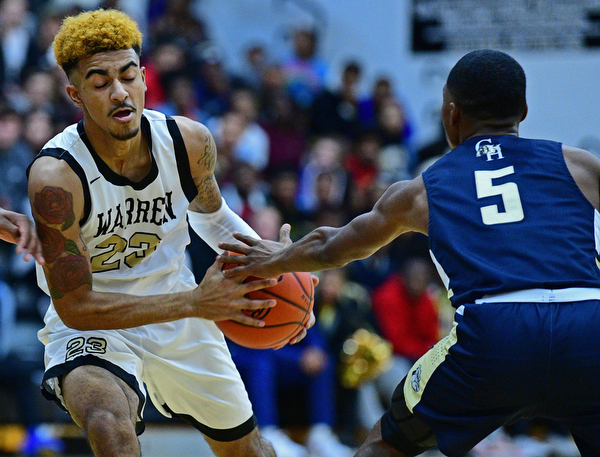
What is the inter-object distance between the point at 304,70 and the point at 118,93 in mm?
6849

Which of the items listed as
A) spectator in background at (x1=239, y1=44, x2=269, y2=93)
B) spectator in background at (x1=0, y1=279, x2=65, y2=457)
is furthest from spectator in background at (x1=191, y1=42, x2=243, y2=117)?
spectator in background at (x1=0, y1=279, x2=65, y2=457)

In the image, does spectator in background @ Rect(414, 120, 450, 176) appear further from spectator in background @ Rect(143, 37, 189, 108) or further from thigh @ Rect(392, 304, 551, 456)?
thigh @ Rect(392, 304, 551, 456)

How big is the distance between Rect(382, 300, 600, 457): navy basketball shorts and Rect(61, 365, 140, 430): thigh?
4.33 ft

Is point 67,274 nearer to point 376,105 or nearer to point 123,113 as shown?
point 123,113

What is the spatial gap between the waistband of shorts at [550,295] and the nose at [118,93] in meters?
1.92

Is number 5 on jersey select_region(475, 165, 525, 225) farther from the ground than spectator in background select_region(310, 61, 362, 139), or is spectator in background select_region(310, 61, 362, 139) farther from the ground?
number 5 on jersey select_region(475, 165, 525, 225)

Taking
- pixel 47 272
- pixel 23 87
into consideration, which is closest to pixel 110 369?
pixel 47 272

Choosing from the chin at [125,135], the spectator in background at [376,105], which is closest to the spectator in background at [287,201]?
the spectator in background at [376,105]

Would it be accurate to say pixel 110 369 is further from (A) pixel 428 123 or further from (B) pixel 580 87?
(B) pixel 580 87

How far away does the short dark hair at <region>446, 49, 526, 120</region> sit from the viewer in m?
3.11

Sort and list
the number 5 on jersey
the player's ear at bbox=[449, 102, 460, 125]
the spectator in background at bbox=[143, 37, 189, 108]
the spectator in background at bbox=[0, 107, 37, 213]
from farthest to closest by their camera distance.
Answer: the spectator in background at bbox=[143, 37, 189, 108], the spectator in background at bbox=[0, 107, 37, 213], the player's ear at bbox=[449, 102, 460, 125], the number 5 on jersey

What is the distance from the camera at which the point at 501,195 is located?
9.62 ft

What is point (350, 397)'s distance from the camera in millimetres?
7289

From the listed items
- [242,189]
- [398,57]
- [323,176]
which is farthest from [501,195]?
[398,57]
